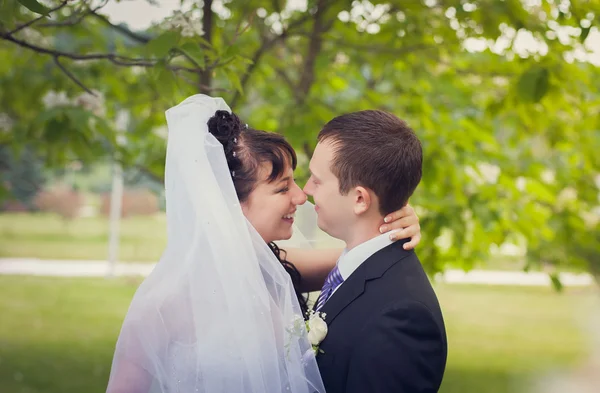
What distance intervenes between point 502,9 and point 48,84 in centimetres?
298

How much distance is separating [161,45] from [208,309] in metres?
1.13

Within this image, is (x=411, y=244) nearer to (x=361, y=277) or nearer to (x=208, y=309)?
(x=361, y=277)

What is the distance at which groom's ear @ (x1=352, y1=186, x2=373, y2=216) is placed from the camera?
2.19 meters

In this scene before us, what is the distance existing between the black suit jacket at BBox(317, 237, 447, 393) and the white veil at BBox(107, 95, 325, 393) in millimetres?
97

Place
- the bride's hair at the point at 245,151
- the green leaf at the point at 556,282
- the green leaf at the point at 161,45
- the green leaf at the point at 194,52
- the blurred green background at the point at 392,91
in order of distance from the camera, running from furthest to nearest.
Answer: the green leaf at the point at 556,282 < the blurred green background at the point at 392,91 < the green leaf at the point at 161,45 < the green leaf at the point at 194,52 < the bride's hair at the point at 245,151

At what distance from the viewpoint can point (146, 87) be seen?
5.37m

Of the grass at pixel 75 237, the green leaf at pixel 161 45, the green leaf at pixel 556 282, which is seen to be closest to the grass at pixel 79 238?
the grass at pixel 75 237

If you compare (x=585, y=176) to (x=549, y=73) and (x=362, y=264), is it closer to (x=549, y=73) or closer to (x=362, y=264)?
(x=549, y=73)

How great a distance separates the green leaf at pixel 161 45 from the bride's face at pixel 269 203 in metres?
0.66

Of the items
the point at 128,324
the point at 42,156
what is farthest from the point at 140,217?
the point at 128,324

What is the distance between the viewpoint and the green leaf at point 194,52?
263 centimetres

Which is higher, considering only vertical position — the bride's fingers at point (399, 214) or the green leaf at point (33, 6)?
the green leaf at point (33, 6)

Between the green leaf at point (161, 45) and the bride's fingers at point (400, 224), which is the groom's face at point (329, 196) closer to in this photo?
the bride's fingers at point (400, 224)

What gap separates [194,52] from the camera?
2.70 m
